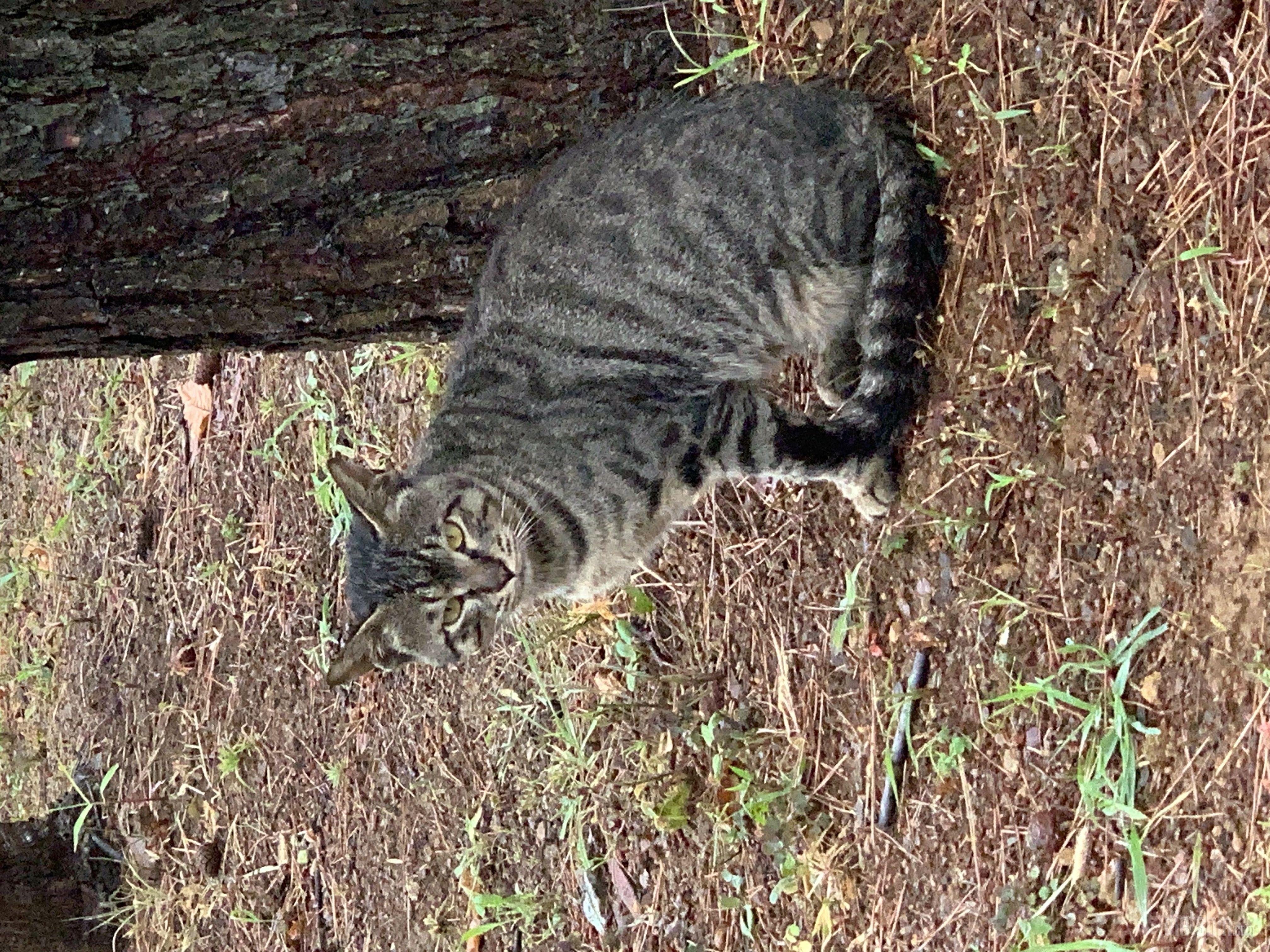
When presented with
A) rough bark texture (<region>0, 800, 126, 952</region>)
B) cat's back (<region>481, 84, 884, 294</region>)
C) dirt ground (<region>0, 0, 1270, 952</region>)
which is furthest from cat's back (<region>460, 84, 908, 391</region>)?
rough bark texture (<region>0, 800, 126, 952</region>)

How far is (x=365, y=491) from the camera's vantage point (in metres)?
3.09

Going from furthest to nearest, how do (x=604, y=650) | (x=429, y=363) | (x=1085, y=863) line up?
(x=429, y=363) → (x=604, y=650) → (x=1085, y=863)

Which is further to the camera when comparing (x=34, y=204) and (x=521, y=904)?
(x=521, y=904)

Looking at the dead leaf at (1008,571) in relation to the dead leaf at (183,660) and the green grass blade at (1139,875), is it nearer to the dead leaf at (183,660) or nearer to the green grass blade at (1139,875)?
the green grass blade at (1139,875)

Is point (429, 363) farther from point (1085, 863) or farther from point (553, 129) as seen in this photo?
point (1085, 863)

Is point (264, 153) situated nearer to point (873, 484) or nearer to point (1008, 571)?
point (873, 484)

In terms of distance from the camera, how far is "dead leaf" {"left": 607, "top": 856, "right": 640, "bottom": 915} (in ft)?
11.7

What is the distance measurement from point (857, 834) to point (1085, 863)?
68 centimetres

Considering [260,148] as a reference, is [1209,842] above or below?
below

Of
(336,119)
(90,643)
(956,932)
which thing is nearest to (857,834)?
(956,932)

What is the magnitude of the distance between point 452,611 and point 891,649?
1140 mm

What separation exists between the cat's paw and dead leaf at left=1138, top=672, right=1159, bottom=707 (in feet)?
2.61

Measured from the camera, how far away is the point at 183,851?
4.96m

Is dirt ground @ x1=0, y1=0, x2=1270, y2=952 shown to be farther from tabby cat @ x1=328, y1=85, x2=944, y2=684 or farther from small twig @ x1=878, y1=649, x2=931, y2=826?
tabby cat @ x1=328, y1=85, x2=944, y2=684
